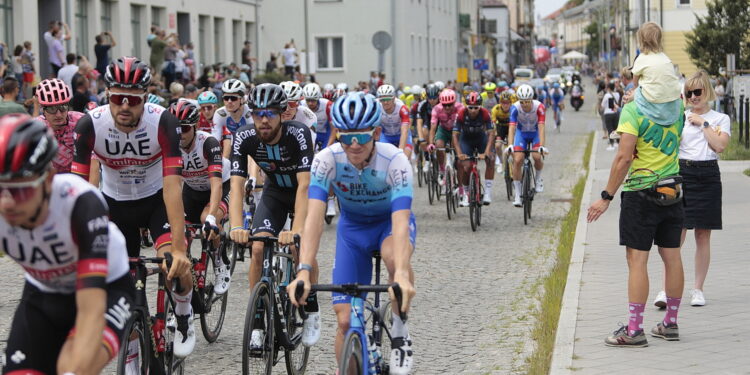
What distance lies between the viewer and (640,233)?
800 centimetres

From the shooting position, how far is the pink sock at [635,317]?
7.97 metres

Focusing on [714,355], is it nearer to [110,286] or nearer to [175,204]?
[175,204]

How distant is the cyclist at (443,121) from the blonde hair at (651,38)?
31.7 feet

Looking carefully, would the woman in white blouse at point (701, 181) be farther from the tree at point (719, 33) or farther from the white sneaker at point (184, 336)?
the tree at point (719, 33)

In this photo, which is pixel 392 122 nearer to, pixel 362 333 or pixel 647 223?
pixel 647 223

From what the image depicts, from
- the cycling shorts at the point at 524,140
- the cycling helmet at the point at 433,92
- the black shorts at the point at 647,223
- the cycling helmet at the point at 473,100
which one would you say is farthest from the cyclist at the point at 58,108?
the cycling helmet at the point at 433,92

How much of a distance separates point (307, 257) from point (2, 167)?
2.32 metres

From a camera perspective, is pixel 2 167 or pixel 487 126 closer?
pixel 2 167

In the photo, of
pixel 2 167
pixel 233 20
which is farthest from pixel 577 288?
pixel 233 20

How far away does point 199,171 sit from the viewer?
9.77 meters

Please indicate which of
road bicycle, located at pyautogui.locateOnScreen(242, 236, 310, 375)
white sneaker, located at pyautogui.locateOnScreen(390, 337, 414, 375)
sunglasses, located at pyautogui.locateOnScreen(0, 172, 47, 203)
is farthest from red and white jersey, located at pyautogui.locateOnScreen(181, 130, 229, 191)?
sunglasses, located at pyautogui.locateOnScreen(0, 172, 47, 203)

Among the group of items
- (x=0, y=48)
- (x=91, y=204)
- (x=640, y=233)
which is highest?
(x=0, y=48)

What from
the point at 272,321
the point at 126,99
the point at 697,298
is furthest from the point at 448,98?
the point at 126,99

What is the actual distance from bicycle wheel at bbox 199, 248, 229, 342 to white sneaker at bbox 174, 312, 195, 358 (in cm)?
136
